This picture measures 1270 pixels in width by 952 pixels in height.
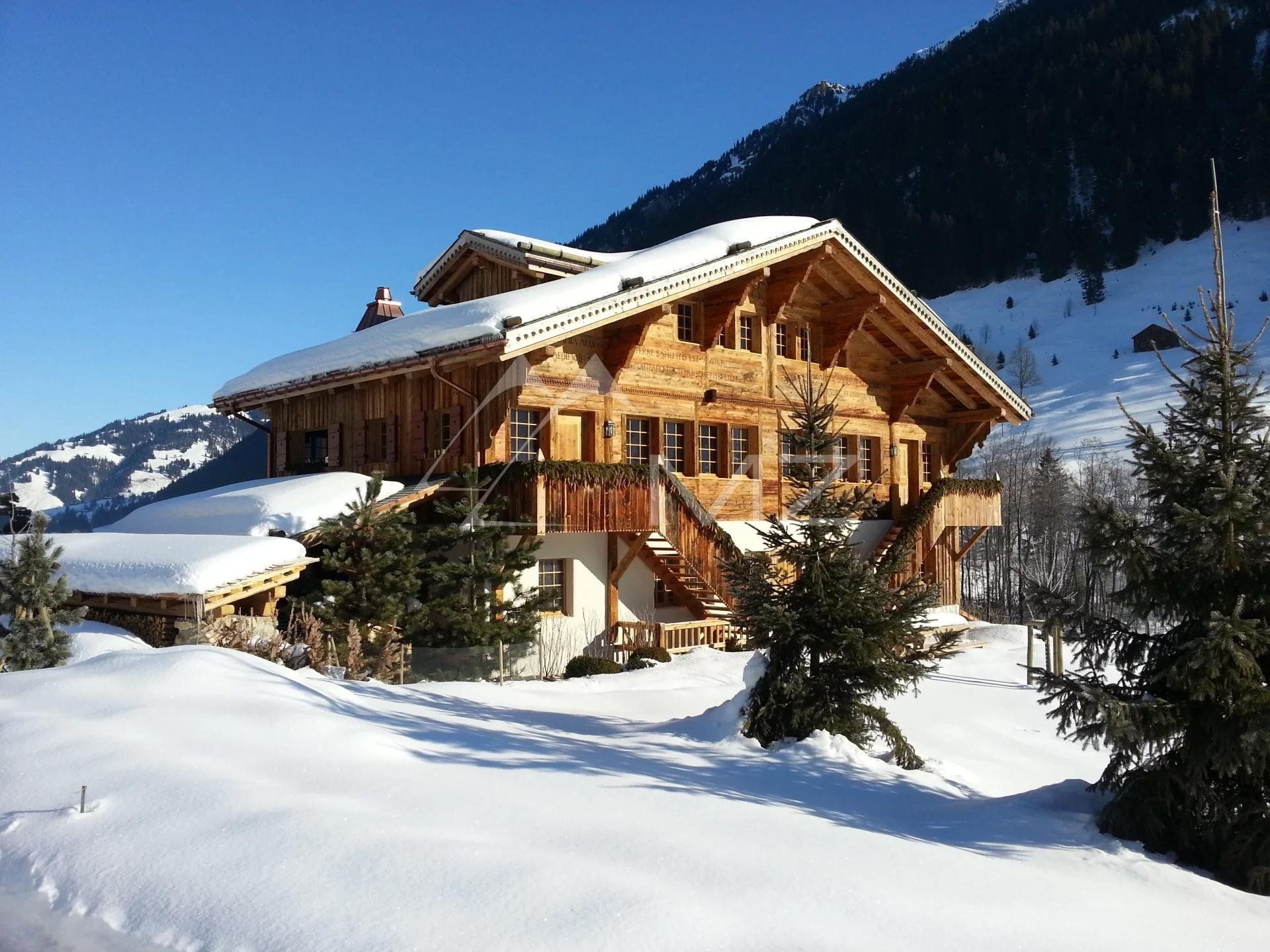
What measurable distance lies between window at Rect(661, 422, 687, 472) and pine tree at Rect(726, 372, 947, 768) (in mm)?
9802

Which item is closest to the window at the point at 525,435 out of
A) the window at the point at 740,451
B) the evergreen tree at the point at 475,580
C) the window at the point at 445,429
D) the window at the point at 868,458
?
the window at the point at 445,429

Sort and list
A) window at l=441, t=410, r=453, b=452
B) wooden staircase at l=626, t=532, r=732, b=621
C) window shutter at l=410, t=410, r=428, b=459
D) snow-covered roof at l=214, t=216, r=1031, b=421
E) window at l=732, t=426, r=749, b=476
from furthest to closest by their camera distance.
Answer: window at l=732, t=426, r=749, b=476
wooden staircase at l=626, t=532, r=732, b=621
window shutter at l=410, t=410, r=428, b=459
window at l=441, t=410, r=453, b=452
snow-covered roof at l=214, t=216, r=1031, b=421

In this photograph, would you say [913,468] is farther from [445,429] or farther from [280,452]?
[280,452]

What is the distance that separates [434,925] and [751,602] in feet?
20.3

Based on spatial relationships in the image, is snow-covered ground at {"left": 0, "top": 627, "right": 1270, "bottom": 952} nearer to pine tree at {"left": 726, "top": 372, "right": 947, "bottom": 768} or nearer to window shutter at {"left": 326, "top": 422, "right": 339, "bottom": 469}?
pine tree at {"left": 726, "top": 372, "right": 947, "bottom": 768}

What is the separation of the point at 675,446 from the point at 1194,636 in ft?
43.4

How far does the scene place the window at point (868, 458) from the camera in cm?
2502

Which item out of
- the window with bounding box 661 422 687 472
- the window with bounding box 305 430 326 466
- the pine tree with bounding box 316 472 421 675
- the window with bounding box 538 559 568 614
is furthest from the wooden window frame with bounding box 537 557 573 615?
the window with bounding box 305 430 326 466

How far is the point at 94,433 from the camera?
179 metres

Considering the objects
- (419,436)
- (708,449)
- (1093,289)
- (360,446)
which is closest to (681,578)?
(708,449)

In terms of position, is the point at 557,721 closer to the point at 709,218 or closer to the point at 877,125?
the point at 709,218

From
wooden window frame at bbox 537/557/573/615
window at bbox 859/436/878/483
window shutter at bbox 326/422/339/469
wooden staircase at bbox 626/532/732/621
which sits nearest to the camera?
wooden window frame at bbox 537/557/573/615

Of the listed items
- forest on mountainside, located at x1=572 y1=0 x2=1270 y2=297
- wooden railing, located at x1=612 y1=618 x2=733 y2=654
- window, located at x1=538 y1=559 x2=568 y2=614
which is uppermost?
forest on mountainside, located at x1=572 y1=0 x2=1270 y2=297

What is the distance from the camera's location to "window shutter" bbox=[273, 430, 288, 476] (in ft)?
71.5
